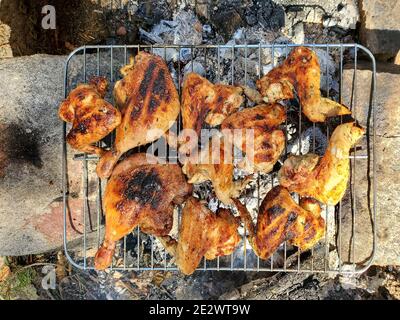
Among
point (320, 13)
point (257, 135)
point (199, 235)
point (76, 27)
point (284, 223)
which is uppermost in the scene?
point (320, 13)

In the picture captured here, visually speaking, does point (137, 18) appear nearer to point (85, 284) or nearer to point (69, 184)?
point (69, 184)

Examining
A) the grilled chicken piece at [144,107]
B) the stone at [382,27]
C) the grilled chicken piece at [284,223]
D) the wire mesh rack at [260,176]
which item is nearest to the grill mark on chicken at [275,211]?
the grilled chicken piece at [284,223]

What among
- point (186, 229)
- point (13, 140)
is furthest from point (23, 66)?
point (186, 229)

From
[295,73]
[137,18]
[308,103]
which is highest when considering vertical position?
[137,18]

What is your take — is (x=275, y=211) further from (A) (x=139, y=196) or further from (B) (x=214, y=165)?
(A) (x=139, y=196)

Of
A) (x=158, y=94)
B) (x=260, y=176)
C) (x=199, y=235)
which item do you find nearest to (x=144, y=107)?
(x=158, y=94)

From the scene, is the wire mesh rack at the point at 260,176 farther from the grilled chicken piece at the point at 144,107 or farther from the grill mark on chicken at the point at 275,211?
→ the grill mark on chicken at the point at 275,211
